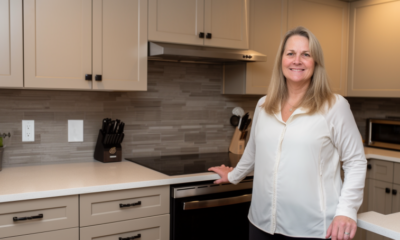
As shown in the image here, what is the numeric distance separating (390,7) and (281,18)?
0.92m

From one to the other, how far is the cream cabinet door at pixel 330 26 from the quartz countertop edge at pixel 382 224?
1.98 meters

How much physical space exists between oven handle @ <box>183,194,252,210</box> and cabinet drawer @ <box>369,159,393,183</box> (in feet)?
3.99

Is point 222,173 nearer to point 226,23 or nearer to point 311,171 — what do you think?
point 311,171

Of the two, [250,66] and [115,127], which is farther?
[250,66]

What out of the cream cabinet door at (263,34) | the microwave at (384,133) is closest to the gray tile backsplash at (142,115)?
Result: the cream cabinet door at (263,34)

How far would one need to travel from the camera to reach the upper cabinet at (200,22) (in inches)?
94.3

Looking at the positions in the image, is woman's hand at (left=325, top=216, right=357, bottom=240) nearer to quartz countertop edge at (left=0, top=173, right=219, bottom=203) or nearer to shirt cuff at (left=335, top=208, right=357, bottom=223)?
shirt cuff at (left=335, top=208, right=357, bottom=223)

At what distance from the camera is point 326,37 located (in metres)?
3.26

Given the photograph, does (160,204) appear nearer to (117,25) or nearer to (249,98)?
(117,25)

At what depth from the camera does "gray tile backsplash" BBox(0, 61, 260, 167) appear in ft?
7.78

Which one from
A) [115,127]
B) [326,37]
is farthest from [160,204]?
[326,37]

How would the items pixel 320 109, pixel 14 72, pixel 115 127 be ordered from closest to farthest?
pixel 320 109 → pixel 14 72 → pixel 115 127

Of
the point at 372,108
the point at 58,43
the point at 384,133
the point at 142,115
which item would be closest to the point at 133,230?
the point at 142,115

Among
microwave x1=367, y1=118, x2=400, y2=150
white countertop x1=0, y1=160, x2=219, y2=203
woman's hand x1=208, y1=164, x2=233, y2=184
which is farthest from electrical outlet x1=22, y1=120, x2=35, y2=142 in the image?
microwave x1=367, y1=118, x2=400, y2=150
